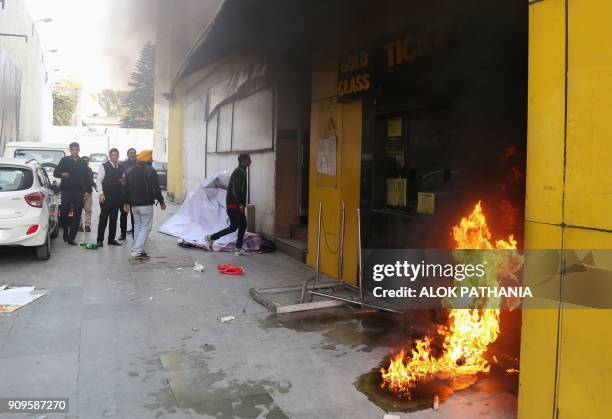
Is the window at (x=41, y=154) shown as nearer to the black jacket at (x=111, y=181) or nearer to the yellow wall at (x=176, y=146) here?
the black jacket at (x=111, y=181)

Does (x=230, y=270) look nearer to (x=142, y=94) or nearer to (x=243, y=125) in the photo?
(x=243, y=125)

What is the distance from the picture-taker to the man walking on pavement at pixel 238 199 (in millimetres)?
8781

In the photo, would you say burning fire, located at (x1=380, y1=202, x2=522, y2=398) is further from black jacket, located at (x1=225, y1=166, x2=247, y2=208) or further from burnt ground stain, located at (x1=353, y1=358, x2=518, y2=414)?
black jacket, located at (x1=225, y1=166, x2=247, y2=208)

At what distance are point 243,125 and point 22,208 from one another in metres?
5.50

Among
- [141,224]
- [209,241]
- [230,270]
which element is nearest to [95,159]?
[209,241]

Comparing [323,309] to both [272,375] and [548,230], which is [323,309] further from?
[548,230]

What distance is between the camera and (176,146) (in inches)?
774

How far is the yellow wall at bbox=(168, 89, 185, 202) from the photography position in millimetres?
19172

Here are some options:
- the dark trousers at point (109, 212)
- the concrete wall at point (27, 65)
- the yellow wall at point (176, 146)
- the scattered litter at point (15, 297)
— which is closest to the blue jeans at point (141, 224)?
the dark trousers at point (109, 212)

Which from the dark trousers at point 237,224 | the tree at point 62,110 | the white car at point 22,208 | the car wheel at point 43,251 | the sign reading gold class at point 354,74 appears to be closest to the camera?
the sign reading gold class at point 354,74

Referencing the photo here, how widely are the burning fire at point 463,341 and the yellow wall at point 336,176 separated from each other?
6.39 feet

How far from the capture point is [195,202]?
1088 cm

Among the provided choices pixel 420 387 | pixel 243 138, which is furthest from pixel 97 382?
pixel 243 138

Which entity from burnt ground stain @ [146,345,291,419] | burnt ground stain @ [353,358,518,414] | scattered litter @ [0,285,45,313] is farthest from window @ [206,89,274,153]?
burnt ground stain @ [353,358,518,414]
